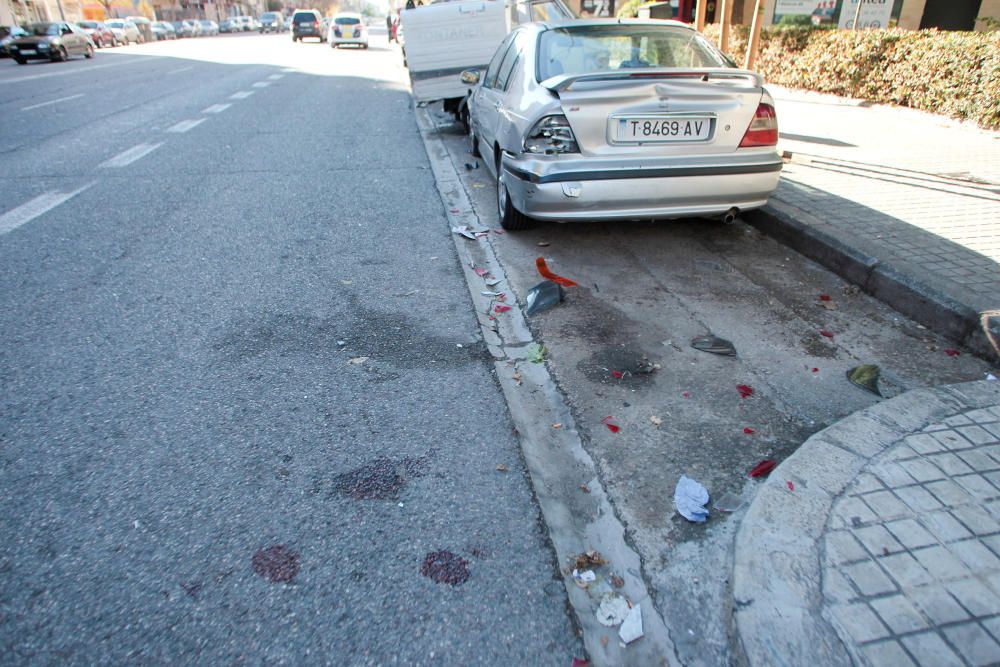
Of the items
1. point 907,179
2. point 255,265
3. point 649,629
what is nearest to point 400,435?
point 649,629

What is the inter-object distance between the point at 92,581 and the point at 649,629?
181cm

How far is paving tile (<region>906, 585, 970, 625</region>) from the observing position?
187 cm

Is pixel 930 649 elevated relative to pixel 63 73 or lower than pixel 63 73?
lower

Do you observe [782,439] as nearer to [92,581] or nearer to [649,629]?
[649,629]

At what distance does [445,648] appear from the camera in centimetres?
190

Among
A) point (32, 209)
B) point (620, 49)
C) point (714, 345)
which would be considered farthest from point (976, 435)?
point (32, 209)

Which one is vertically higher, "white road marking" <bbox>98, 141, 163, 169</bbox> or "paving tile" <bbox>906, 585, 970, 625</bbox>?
"white road marking" <bbox>98, 141, 163, 169</bbox>

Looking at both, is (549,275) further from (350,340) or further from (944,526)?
(944,526)

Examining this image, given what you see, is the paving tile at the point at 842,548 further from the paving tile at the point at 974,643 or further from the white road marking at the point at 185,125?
the white road marking at the point at 185,125

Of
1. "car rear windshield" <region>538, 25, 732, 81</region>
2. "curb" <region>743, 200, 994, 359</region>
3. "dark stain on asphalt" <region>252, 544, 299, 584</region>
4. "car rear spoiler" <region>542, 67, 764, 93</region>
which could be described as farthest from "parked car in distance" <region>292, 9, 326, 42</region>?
"dark stain on asphalt" <region>252, 544, 299, 584</region>

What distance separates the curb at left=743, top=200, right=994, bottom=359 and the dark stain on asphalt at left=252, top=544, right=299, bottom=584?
3685 millimetres

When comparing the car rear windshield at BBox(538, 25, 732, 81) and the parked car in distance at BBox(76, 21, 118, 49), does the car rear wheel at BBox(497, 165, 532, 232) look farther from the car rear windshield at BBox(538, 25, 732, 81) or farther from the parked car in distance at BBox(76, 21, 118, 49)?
the parked car in distance at BBox(76, 21, 118, 49)

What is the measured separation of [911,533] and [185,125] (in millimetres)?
11766

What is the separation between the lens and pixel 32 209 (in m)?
6.08
